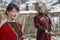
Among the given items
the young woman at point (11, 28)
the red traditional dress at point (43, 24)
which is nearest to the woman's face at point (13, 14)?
the young woman at point (11, 28)

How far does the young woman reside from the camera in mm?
3568

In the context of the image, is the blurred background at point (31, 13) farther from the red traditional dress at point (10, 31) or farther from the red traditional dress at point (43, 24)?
the red traditional dress at point (10, 31)

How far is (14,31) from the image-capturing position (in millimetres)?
3631

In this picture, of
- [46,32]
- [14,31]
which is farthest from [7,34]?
[46,32]

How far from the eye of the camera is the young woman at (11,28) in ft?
11.7

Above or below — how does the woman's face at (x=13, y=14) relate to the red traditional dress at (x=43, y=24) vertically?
above

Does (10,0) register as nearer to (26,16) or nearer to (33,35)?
(26,16)

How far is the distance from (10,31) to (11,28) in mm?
47

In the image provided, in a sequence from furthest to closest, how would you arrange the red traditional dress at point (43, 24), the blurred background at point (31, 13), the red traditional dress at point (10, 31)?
1. the blurred background at point (31, 13)
2. the red traditional dress at point (43, 24)
3. the red traditional dress at point (10, 31)

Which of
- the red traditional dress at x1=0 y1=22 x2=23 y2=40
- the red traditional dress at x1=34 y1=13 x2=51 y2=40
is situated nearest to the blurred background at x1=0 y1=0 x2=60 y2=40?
the red traditional dress at x1=34 y1=13 x2=51 y2=40

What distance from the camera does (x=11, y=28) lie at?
3.62 meters

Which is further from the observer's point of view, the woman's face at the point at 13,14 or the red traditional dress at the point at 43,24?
the red traditional dress at the point at 43,24

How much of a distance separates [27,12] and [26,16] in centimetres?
12

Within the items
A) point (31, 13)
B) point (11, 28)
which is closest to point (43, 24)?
point (11, 28)
